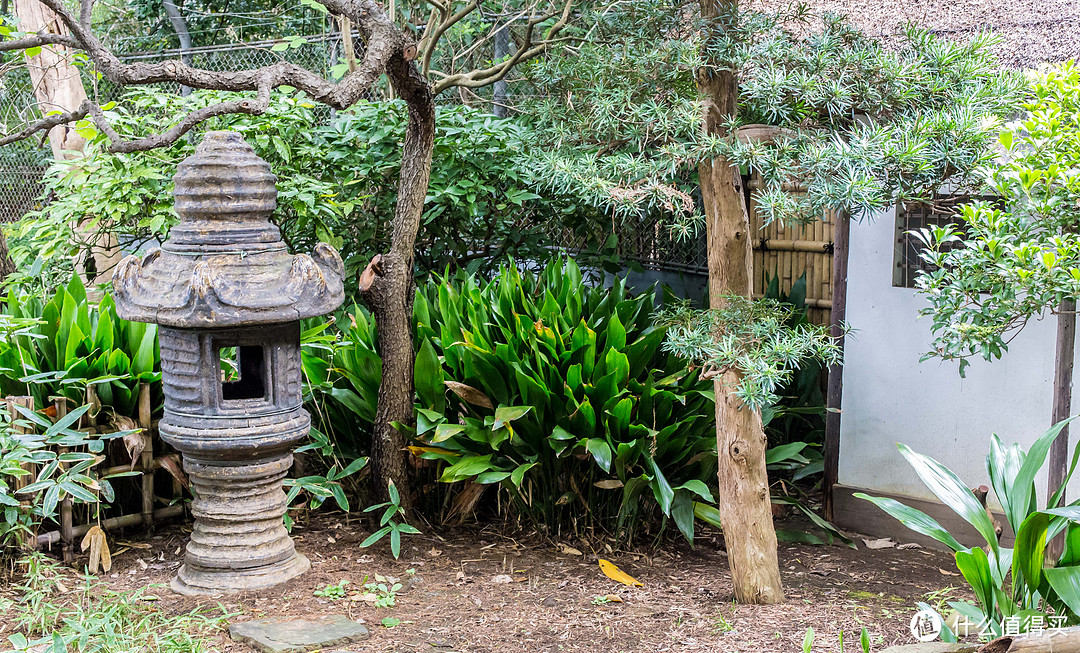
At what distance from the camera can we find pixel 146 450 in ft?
13.4

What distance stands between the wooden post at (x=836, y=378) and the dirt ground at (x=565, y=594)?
18.7 inches

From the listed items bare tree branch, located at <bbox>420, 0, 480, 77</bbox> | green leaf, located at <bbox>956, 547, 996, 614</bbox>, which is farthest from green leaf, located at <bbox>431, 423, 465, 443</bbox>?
bare tree branch, located at <bbox>420, 0, 480, 77</bbox>

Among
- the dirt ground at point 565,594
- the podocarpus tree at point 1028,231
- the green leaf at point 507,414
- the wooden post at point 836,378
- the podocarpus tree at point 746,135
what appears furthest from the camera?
the wooden post at point 836,378

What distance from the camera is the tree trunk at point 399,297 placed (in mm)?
4070

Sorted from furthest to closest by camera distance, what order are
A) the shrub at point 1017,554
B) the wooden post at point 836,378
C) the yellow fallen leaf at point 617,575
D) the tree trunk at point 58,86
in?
the tree trunk at point 58,86, the wooden post at point 836,378, the yellow fallen leaf at point 617,575, the shrub at point 1017,554

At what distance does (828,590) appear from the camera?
3.90m

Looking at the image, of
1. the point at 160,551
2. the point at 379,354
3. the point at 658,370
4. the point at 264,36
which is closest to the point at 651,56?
the point at 658,370

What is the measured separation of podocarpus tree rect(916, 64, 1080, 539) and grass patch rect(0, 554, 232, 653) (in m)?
2.76

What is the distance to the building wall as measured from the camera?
4.21 meters

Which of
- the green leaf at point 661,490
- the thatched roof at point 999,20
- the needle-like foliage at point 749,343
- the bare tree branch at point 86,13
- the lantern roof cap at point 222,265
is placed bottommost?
the green leaf at point 661,490

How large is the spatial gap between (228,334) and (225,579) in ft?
3.23

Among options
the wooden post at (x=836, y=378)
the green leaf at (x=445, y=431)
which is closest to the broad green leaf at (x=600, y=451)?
the green leaf at (x=445, y=431)

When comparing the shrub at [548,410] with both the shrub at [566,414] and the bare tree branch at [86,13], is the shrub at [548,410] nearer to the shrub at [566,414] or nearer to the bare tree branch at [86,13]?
the shrub at [566,414]

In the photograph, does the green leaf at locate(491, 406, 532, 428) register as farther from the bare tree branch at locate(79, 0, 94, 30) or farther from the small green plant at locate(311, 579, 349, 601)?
the bare tree branch at locate(79, 0, 94, 30)
